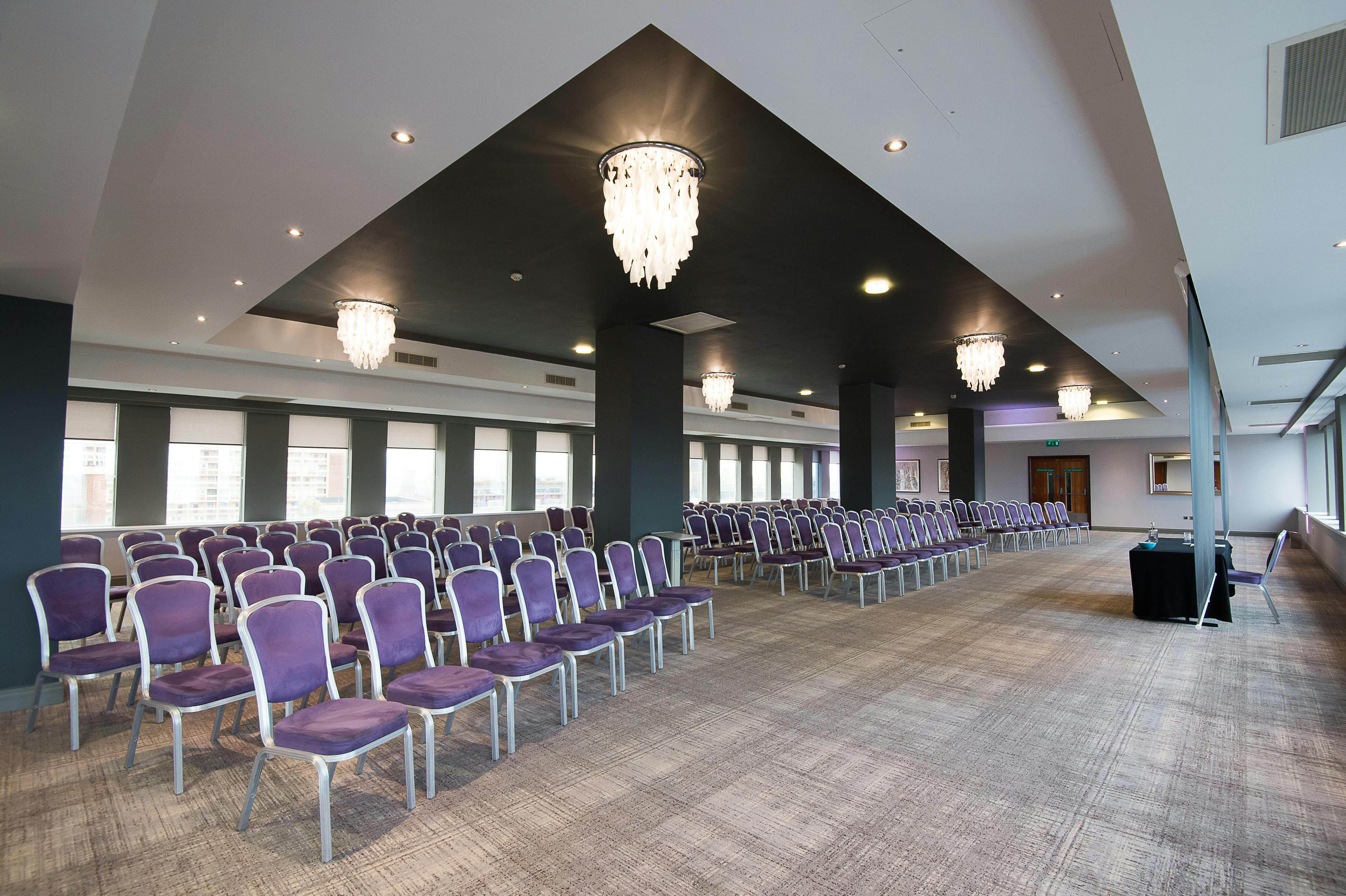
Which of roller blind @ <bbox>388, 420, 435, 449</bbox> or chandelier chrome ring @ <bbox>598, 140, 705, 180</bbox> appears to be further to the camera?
roller blind @ <bbox>388, 420, 435, 449</bbox>

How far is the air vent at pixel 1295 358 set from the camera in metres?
6.83

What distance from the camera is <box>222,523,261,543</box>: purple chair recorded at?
7.64 meters

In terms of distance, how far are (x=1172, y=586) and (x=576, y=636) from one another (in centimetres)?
644

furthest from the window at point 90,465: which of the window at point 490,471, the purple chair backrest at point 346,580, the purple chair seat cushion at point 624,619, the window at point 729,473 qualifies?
the window at point 729,473

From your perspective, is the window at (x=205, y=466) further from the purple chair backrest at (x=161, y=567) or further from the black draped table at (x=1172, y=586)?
the black draped table at (x=1172, y=586)

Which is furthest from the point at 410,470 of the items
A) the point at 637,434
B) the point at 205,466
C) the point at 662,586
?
the point at 662,586

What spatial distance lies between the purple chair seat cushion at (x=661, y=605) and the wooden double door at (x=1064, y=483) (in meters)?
18.2

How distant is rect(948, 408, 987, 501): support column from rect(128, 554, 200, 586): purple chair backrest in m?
15.3

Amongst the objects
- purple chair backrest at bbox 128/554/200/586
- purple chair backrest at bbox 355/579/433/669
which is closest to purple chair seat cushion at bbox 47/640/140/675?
purple chair backrest at bbox 128/554/200/586

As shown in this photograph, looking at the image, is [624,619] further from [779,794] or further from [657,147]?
[657,147]

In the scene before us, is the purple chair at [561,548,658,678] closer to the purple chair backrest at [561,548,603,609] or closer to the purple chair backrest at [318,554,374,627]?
the purple chair backrest at [561,548,603,609]

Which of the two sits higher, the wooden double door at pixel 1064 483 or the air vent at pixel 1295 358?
the air vent at pixel 1295 358

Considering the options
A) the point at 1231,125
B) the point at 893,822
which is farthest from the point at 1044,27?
the point at 893,822

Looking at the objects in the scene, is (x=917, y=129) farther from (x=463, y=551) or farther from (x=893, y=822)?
(x=463, y=551)
